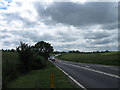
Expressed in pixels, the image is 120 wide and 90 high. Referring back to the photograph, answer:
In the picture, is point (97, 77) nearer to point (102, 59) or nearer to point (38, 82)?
point (38, 82)

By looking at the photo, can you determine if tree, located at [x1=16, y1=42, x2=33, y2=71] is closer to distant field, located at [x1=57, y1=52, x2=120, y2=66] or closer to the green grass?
the green grass

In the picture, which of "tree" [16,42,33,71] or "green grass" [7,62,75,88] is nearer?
"green grass" [7,62,75,88]

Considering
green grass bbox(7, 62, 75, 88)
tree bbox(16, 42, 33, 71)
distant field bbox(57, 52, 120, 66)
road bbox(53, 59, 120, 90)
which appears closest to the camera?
green grass bbox(7, 62, 75, 88)

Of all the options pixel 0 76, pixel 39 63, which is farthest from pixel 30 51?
pixel 0 76

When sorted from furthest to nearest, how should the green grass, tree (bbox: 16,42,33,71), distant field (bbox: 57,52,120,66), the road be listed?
1. distant field (bbox: 57,52,120,66)
2. tree (bbox: 16,42,33,71)
3. the road
4. the green grass

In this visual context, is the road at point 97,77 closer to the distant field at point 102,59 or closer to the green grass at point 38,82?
the green grass at point 38,82

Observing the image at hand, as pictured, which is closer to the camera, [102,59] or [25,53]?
[25,53]

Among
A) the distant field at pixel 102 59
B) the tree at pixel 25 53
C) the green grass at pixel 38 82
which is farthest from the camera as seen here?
the distant field at pixel 102 59

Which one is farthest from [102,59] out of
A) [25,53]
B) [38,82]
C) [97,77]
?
[38,82]

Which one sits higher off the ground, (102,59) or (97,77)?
(97,77)

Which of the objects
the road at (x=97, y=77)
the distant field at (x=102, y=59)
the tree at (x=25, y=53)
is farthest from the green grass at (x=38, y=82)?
the distant field at (x=102, y=59)

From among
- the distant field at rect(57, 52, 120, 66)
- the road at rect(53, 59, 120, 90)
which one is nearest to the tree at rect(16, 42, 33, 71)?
the road at rect(53, 59, 120, 90)

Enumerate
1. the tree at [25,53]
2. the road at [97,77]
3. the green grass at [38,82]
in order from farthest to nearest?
the tree at [25,53] → the road at [97,77] → the green grass at [38,82]

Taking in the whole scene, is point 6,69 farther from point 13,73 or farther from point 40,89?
point 40,89
